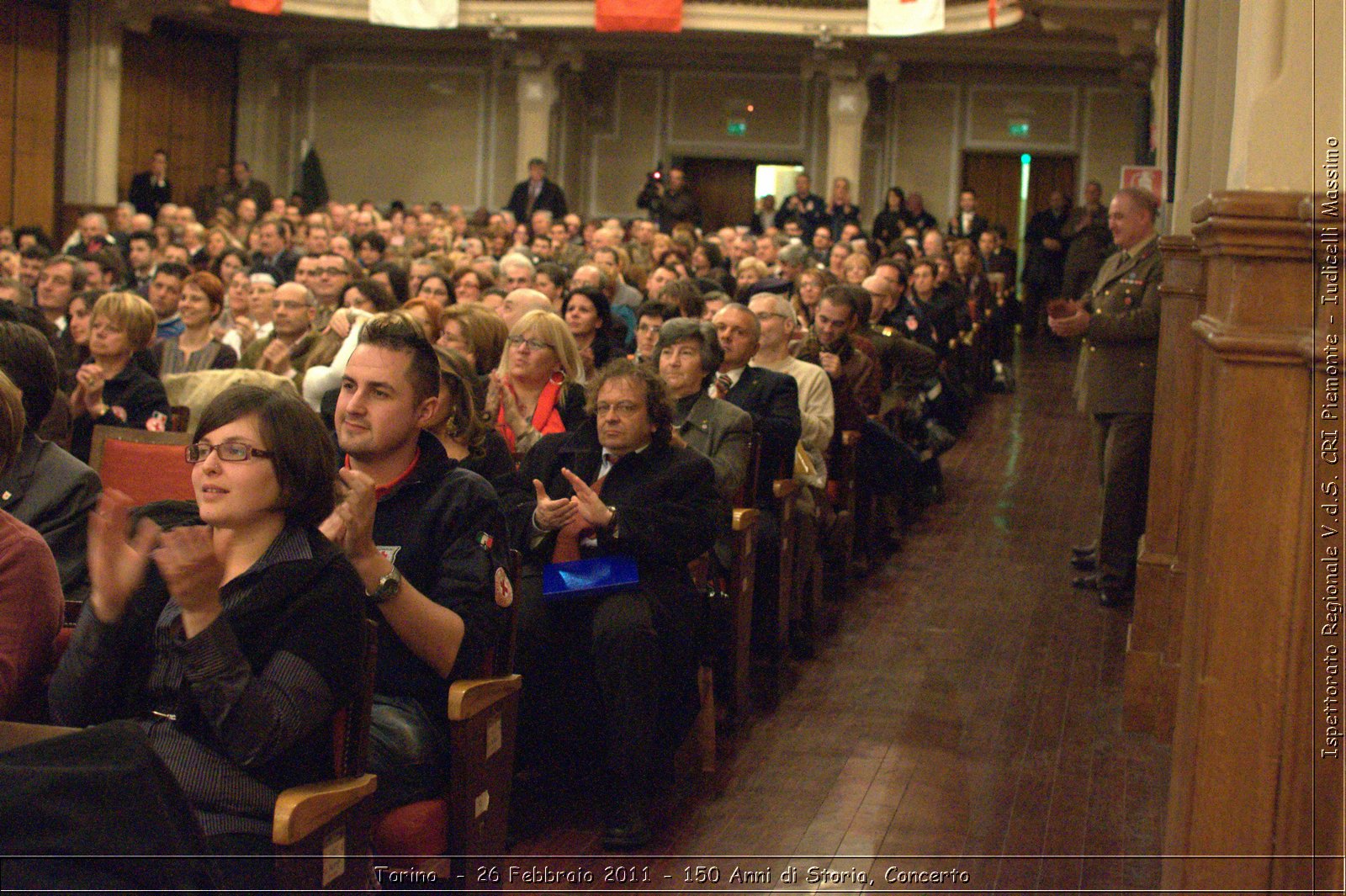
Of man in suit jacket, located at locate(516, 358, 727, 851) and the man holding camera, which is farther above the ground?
the man holding camera

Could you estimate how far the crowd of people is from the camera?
7.43 ft

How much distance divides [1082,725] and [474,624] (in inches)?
98.0

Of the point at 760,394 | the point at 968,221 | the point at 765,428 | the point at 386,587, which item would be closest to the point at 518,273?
the point at 760,394

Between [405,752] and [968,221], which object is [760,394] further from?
[968,221]

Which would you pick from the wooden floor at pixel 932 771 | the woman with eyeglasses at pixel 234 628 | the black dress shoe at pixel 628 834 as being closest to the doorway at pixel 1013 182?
the wooden floor at pixel 932 771

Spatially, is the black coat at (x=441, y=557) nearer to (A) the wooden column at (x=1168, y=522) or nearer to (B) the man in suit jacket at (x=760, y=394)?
(B) the man in suit jacket at (x=760, y=394)

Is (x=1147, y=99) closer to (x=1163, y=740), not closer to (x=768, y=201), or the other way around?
(x=768, y=201)

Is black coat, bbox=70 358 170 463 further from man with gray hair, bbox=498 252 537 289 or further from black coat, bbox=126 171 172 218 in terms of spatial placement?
black coat, bbox=126 171 172 218

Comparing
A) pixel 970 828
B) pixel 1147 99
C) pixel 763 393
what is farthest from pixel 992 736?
pixel 1147 99

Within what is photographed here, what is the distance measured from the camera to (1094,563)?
6.77 metres

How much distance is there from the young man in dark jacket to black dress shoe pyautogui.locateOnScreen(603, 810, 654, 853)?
917 mm

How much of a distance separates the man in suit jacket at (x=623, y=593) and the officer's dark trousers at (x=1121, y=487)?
2359mm

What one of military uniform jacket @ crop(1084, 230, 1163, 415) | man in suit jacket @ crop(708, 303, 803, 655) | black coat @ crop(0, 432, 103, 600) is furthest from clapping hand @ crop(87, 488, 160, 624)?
military uniform jacket @ crop(1084, 230, 1163, 415)

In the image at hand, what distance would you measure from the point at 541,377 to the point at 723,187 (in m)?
15.2
